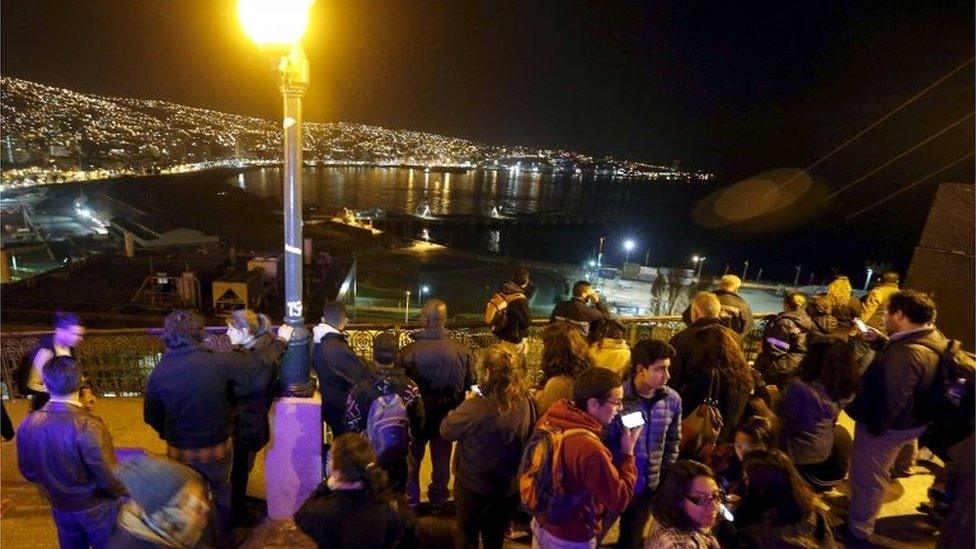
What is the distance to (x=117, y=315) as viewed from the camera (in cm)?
2056

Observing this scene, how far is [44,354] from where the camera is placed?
14.4 feet

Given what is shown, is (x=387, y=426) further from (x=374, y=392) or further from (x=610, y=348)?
(x=610, y=348)

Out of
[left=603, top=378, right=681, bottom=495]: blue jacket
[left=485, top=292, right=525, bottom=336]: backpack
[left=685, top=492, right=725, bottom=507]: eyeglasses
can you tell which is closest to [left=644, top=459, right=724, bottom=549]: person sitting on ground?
[left=685, top=492, right=725, bottom=507]: eyeglasses

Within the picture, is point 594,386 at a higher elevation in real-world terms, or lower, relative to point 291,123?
lower

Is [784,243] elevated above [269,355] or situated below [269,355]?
below

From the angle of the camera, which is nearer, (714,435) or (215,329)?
(714,435)

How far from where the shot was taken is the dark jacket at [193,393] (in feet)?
11.2

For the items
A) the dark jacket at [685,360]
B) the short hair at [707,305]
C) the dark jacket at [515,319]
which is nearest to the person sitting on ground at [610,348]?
the dark jacket at [685,360]

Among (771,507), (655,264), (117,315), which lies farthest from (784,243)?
(771,507)

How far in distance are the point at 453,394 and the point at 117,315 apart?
21.6 m

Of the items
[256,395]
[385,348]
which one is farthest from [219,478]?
[385,348]

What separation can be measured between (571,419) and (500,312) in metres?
2.55

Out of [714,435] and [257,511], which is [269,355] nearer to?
[257,511]

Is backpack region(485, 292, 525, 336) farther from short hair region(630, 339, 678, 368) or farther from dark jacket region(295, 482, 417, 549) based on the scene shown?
dark jacket region(295, 482, 417, 549)
